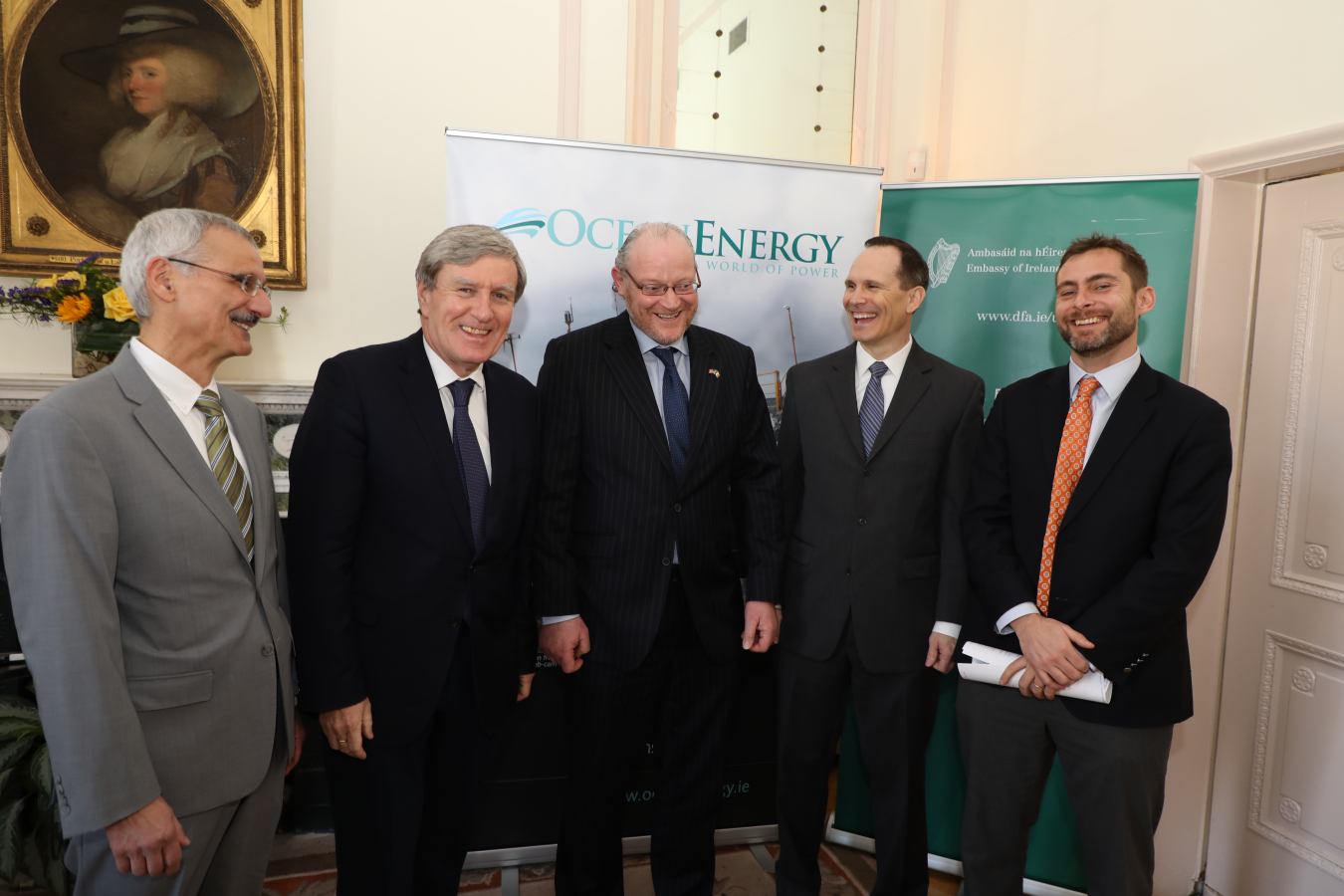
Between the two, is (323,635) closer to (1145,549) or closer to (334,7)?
(1145,549)

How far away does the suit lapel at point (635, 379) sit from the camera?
205 cm

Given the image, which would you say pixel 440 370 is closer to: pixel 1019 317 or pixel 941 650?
pixel 941 650

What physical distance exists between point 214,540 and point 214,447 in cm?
19

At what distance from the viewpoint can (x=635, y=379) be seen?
209 cm

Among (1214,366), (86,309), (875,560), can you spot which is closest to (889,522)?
(875,560)

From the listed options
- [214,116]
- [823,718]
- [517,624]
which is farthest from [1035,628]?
[214,116]

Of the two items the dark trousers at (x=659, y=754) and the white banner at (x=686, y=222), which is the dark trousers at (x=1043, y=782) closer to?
the dark trousers at (x=659, y=754)

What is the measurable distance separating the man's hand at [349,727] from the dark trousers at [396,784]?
3 centimetres

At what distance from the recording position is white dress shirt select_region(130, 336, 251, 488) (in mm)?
1443

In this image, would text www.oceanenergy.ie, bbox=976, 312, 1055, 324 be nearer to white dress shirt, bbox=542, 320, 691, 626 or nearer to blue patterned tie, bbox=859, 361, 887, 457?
blue patterned tie, bbox=859, 361, 887, 457

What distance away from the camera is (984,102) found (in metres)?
3.69

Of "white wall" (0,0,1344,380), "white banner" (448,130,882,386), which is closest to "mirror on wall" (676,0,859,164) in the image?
"white wall" (0,0,1344,380)

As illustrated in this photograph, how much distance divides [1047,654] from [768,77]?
9.94 feet

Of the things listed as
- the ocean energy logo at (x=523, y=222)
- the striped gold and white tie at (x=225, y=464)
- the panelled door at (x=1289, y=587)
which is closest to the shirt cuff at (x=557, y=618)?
the striped gold and white tie at (x=225, y=464)
